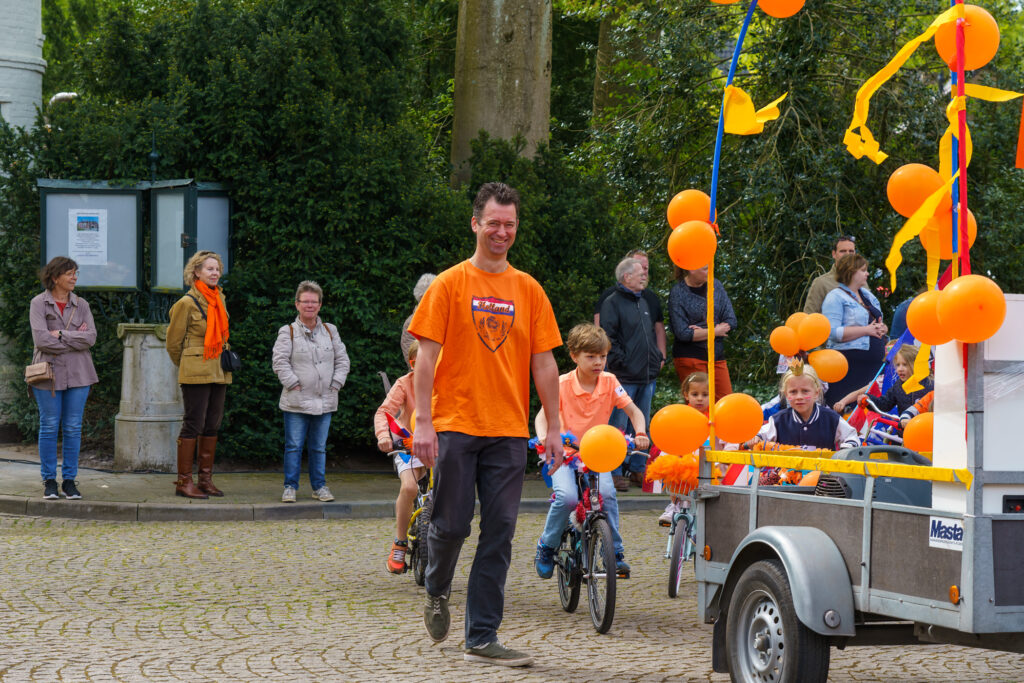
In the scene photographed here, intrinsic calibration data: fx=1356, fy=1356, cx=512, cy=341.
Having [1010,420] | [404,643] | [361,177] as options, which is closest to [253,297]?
[361,177]

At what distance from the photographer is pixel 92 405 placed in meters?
14.4

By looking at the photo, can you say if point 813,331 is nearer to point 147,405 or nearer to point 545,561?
point 545,561

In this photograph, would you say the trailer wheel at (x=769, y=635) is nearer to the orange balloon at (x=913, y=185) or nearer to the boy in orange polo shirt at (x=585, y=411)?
the orange balloon at (x=913, y=185)

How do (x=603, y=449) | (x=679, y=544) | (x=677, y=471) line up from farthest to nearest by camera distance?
1. (x=679, y=544)
2. (x=603, y=449)
3. (x=677, y=471)

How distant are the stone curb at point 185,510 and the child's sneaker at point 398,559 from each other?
10.1 ft

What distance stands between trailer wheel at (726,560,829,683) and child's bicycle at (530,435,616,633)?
168 centimetres

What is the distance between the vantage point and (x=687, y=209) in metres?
6.11

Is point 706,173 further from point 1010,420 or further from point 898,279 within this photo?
point 1010,420

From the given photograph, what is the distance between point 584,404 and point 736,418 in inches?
72.9

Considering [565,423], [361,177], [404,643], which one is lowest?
[404,643]

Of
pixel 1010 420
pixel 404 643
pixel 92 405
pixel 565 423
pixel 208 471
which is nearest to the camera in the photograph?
pixel 1010 420

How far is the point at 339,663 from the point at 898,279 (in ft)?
40.6

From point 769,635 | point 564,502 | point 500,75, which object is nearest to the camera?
point 769,635

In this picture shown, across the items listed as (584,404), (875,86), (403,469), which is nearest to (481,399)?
(584,404)
